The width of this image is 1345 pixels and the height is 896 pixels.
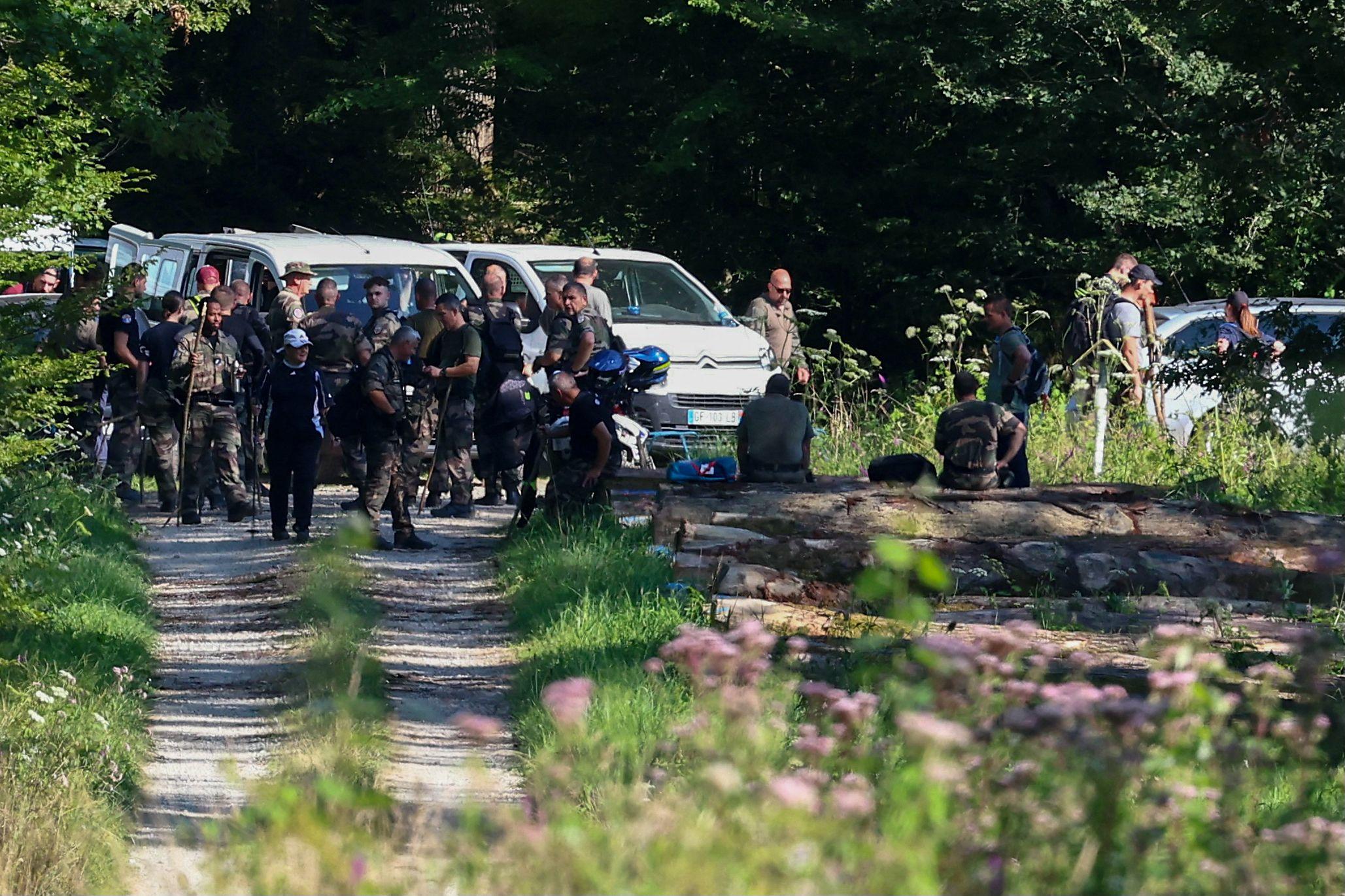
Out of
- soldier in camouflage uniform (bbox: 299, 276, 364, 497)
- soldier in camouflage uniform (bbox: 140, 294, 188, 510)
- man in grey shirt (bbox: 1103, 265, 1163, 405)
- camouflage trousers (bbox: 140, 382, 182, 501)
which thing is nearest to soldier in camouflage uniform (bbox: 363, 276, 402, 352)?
soldier in camouflage uniform (bbox: 299, 276, 364, 497)

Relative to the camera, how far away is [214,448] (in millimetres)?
14578

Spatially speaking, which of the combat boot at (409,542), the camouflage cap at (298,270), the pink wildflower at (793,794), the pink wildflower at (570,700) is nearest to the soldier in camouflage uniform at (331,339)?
the camouflage cap at (298,270)

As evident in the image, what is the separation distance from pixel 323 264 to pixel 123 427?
7.37 feet

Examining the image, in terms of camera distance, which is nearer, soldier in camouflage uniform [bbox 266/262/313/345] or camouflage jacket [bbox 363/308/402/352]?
camouflage jacket [bbox 363/308/402/352]

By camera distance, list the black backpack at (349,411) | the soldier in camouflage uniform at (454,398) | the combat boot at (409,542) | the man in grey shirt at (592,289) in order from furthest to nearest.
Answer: the man in grey shirt at (592,289)
the soldier in camouflage uniform at (454,398)
the combat boot at (409,542)
the black backpack at (349,411)

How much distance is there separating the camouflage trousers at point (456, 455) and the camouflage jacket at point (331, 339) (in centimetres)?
98

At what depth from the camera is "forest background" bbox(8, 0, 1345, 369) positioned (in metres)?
21.5

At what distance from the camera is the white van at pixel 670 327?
1684 cm

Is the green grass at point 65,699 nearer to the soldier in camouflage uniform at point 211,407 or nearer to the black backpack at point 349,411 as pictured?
the black backpack at point 349,411

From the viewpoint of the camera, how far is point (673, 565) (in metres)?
9.69

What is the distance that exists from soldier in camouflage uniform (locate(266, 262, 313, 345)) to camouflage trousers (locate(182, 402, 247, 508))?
91cm

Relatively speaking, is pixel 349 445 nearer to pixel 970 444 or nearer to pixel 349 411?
pixel 349 411

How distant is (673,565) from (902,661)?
5.55 metres

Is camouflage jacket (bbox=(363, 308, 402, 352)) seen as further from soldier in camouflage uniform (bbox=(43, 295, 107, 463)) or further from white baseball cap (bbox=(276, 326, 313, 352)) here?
soldier in camouflage uniform (bbox=(43, 295, 107, 463))
